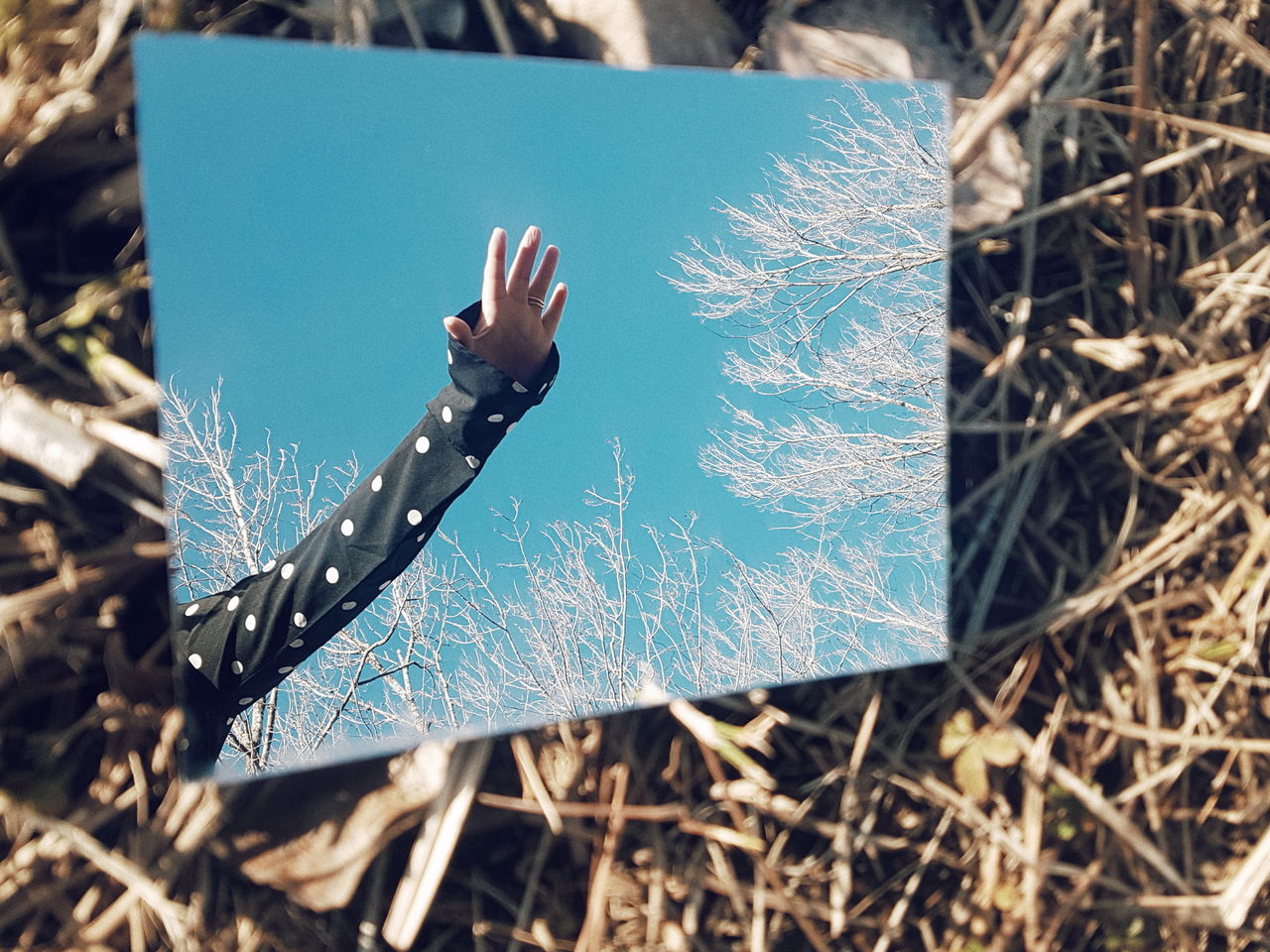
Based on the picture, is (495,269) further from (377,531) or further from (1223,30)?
(1223,30)

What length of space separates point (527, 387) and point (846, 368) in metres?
0.32

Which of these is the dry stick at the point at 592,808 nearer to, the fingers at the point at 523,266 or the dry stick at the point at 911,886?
the dry stick at the point at 911,886

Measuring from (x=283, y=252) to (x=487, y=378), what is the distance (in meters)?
0.18

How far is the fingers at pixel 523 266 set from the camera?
2.44ft

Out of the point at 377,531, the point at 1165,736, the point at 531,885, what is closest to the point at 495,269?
the point at 377,531

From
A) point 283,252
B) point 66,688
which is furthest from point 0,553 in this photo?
point 283,252

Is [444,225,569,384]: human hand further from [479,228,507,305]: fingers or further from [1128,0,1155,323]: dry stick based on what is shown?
[1128,0,1155,323]: dry stick

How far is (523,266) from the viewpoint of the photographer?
2.45 ft

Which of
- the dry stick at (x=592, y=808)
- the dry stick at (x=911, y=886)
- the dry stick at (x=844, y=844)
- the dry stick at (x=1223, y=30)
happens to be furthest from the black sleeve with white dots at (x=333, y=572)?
the dry stick at (x=1223, y=30)

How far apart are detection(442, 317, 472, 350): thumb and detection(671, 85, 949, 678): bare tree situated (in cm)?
20

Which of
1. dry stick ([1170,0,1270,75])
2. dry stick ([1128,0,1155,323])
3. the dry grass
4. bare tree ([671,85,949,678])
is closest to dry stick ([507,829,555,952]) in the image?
the dry grass

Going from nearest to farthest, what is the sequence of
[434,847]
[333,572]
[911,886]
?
[333,572] → [434,847] → [911,886]

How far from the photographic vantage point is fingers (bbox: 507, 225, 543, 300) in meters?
0.75

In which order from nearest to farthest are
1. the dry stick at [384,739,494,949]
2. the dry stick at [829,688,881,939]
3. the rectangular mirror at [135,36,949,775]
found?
the rectangular mirror at [135,36,949,775] → the dry stick at [384,739,494,949] → the dry stick at [829,688,881,939]
